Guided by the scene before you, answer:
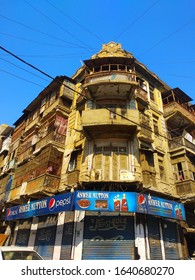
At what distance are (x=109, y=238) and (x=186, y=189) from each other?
689 centimetres

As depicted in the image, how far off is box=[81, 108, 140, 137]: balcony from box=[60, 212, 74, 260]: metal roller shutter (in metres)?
5.76

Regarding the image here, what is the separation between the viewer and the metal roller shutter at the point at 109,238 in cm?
1135

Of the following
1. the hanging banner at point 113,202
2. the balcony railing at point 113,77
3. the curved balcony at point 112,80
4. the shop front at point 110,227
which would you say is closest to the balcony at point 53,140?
the curved balcony at point 112,80

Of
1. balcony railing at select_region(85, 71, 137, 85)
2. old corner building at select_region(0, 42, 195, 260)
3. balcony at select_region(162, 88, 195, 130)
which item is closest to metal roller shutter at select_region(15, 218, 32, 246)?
old corner building at select_region(0, 42, 195, 260)

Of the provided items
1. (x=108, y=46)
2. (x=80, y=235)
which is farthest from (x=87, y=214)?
(x=108, y=46)

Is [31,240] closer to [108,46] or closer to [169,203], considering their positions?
[169,203]

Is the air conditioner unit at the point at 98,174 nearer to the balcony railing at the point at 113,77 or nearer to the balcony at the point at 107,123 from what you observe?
the balcony at the point at 107,123

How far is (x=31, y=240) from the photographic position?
1498cm

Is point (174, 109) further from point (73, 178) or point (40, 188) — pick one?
point (40, 188)

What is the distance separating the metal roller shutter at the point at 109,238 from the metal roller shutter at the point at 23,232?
599 centimetres

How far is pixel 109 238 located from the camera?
11.8m

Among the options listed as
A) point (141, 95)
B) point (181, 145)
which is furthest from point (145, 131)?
point (141, 95)

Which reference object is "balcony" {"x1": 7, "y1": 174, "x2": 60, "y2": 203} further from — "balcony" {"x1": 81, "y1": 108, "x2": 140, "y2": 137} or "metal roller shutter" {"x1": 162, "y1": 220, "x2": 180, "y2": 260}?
"metal roller shutter" {"x1": 162, "y1": 220, "x2": 180, "y2": 260}

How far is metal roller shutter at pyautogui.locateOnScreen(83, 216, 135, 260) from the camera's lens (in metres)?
11.4
